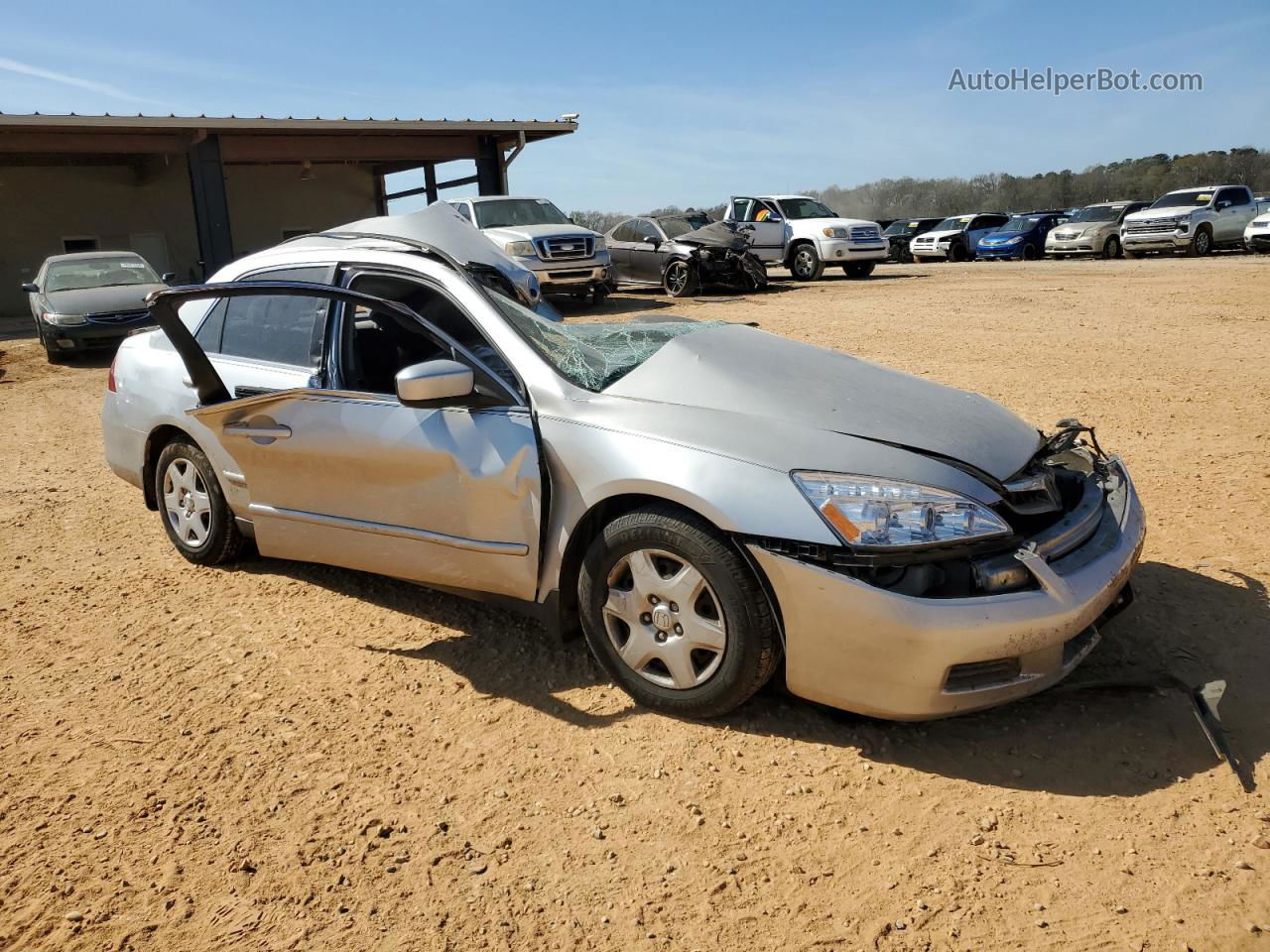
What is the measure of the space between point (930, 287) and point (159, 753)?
58.8ft

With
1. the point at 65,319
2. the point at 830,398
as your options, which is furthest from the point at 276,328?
the point at 65,319

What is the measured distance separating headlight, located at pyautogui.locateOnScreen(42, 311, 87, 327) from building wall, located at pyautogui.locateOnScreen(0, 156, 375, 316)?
7315 mm

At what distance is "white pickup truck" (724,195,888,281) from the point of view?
21.4 meters

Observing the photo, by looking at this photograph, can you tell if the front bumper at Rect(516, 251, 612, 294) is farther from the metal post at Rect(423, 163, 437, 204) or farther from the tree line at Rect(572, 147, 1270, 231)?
the tree line at Rect(572, 147, 1270, 231)

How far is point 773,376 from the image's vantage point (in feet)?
11.4

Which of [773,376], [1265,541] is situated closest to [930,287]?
[1265,541]

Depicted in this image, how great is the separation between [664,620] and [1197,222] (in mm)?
24905

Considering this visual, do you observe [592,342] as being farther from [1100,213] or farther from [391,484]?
[1100,213]

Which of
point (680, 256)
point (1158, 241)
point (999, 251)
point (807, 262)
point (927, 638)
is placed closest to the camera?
point (927, 638)

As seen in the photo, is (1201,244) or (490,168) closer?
(1201,244)

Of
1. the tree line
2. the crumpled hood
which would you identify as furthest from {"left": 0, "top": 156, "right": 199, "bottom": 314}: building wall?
the tree line

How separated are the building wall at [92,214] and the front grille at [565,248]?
421 inches

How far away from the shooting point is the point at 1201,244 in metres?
23.5

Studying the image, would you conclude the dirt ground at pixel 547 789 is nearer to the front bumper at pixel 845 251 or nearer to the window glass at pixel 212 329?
the window glass at pixel 212 329
